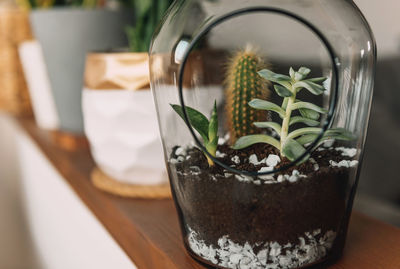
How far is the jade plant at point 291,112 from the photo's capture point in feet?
1.11

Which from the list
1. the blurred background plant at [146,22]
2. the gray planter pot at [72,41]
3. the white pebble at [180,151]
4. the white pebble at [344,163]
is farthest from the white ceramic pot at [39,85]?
the white pebble at [344,163]

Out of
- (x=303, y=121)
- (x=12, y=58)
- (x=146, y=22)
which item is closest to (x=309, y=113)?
(x=303, y=121)

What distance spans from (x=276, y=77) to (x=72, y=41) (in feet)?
1.96

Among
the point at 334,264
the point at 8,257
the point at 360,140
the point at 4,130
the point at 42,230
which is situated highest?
the point at 360,140

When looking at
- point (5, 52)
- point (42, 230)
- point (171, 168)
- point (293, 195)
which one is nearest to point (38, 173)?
point (42, 230)

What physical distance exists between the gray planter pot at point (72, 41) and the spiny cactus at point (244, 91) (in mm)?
479

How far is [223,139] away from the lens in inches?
16.0

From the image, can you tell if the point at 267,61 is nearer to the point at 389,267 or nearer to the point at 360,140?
the point at 360,140

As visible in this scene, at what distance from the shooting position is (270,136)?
36 centimetres

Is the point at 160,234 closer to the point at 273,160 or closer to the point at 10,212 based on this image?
the point at 273,160

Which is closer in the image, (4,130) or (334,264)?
(334,264)

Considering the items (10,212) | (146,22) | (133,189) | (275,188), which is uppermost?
(146,22)

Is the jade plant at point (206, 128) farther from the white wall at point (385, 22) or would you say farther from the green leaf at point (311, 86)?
the white wall at point (385, 22)

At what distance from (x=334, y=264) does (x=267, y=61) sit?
0.19 metres
